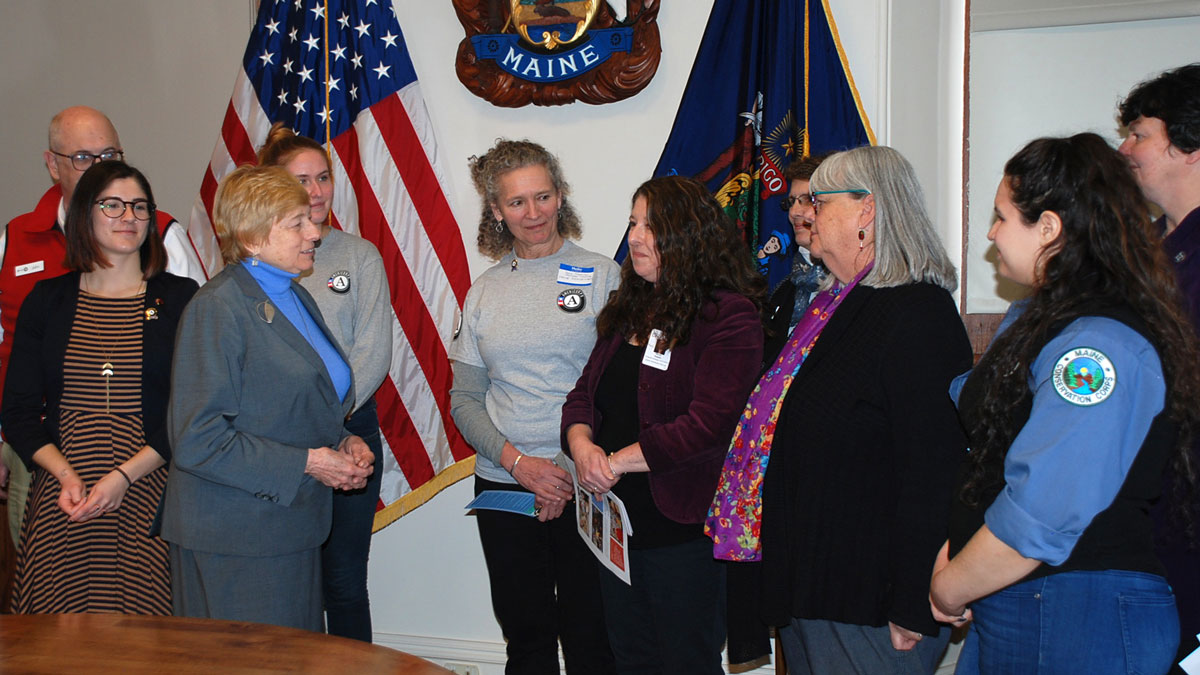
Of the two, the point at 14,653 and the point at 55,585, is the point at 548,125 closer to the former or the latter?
the point at 55,585

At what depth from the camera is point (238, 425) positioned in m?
2.09

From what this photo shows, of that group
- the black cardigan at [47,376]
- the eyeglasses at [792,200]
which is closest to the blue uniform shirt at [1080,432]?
the eyeglasses at [792,200]

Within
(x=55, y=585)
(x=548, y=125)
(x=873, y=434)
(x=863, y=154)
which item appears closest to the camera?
(x=873, y=434)

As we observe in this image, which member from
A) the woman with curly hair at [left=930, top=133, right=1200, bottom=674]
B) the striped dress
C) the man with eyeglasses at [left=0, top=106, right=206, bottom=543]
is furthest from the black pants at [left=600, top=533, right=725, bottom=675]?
the man with eyeglasses at [left=0, top=106, right=206, bottom=543]

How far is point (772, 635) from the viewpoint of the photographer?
3166 mm

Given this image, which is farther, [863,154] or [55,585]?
[55,585]

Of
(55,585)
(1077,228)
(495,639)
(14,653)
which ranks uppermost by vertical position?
(1077,228)

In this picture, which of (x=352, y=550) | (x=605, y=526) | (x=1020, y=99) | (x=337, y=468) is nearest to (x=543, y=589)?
(x=605, y=526)

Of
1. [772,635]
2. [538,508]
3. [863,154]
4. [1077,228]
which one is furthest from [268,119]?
[1077,228]

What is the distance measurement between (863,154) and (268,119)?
246 centimetres

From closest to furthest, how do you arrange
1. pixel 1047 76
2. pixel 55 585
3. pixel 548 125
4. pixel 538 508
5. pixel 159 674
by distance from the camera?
pixel 159 674 → pixel 55 585 → pixel 538 508 → pixel 1047 76 → pixel 548 125

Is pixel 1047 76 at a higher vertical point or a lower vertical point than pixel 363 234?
higher

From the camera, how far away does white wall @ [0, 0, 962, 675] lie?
3098 millimetres

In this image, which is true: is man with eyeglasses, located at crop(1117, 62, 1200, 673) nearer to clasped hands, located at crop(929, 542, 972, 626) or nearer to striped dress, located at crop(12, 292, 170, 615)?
clasped hands, located at crop(929, 542, 972, 626)
